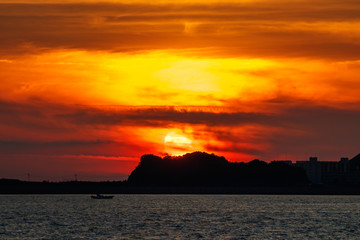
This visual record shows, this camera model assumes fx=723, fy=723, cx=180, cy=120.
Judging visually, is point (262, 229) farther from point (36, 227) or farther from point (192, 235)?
point (36, 227)

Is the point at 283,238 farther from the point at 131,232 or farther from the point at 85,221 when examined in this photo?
the point at 85,221

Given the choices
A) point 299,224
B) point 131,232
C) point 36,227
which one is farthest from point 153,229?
point 299,224

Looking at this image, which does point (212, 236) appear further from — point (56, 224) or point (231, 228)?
point (56, 224)

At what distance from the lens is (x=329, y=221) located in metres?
140

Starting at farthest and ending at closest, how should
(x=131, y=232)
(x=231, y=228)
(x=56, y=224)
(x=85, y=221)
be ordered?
(x=85, y=221) → (x=56, y=224) → (x=231, y=228) → (x=131, y=232)

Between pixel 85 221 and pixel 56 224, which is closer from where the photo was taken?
pixel 56 224

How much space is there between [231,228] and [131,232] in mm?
17535

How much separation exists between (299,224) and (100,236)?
4244 cm

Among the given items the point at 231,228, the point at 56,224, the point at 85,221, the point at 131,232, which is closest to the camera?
the point at 131,232

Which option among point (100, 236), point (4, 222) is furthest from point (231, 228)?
point (4, 222)

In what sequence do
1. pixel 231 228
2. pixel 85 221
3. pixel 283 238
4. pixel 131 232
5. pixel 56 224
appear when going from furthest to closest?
pixel 85 221 → pixel 56 224 → pixel 231 228 → pixel 131 232 → pixel 283 238

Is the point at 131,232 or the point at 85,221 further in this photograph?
the point at 85,221

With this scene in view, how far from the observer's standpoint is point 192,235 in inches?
4124

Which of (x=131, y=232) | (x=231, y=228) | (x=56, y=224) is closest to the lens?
(x=131, y=232)
